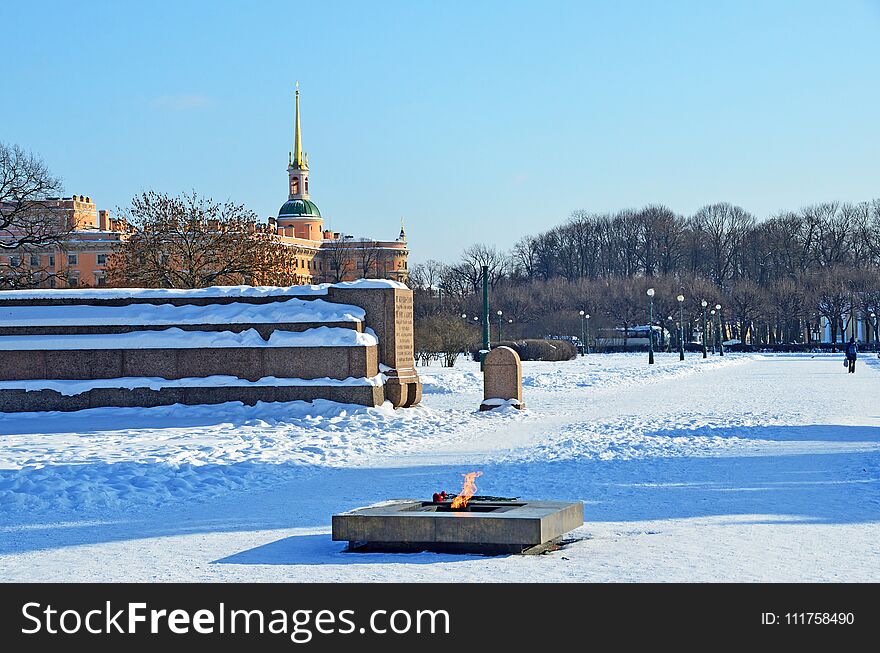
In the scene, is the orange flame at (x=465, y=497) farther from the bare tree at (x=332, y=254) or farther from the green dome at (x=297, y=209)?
the green dome at (x=297, y=209)

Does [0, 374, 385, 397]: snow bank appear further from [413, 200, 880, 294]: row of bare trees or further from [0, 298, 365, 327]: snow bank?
[413, 200, 880, 294]: row of bare trees

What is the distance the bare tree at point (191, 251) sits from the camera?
40.1 metres

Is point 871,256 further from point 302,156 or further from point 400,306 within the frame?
point 400,306

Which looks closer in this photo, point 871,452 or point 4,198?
point 871,452

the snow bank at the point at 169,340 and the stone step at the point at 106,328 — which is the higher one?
the stone step at the point at 106,328

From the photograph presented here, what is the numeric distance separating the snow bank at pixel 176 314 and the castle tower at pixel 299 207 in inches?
5108

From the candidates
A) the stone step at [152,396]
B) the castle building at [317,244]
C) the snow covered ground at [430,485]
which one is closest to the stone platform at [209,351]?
the stone step at [152,396]

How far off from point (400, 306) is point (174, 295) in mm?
4085

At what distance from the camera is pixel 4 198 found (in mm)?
45344

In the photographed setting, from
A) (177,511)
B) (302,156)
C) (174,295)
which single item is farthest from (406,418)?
(302,156)

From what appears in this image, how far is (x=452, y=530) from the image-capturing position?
25.9 feet

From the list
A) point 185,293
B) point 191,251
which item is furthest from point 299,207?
point 185,293
